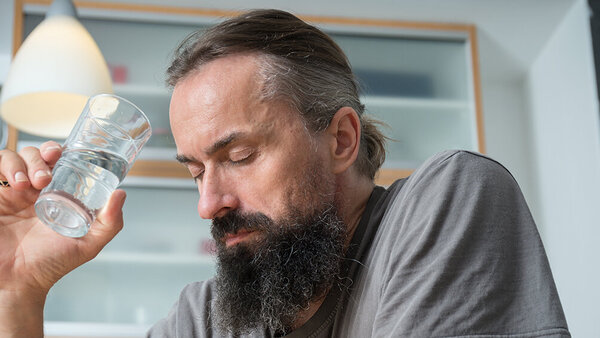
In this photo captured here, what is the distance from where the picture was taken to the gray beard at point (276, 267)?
3.69 ft

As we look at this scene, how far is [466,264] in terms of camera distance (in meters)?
0.86

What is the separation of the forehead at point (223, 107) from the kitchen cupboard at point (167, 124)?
5.20ft

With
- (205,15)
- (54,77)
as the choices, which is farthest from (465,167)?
(205,15)

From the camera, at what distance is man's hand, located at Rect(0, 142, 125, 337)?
1151 millimetres

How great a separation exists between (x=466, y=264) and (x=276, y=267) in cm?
37

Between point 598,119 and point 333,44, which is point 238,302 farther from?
point 598,119

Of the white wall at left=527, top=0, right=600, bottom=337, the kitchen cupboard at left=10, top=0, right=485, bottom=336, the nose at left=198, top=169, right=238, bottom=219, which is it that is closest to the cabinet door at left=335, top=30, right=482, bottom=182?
the kitchen cupboard at left=10, top=0, right=485, bottom=336

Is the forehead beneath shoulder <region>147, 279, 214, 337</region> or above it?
above

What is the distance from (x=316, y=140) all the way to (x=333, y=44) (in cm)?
24

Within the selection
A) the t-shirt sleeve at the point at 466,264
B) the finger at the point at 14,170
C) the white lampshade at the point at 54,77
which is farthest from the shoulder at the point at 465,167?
the white lampshade at the point at 54,77

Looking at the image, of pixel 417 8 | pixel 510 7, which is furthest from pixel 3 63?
pixel 510 7

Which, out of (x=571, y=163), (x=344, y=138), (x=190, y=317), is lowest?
(x=571, y=163)

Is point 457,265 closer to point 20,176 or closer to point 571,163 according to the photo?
point 20,176

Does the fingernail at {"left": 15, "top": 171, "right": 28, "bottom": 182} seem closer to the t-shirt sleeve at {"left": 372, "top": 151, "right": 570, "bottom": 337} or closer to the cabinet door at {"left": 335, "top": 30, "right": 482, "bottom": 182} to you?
the t-shirt sleeve at {"left": 372, "top": 151, "right": 570, "bottom": 337}
